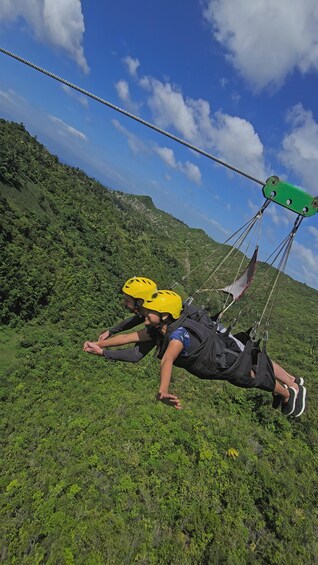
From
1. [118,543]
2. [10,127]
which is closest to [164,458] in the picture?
[118,543]

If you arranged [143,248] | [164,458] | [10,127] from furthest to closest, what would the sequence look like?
[143,248] → [10,127] → [164,458]

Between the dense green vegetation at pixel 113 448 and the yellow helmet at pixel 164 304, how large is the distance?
2757 millimetres

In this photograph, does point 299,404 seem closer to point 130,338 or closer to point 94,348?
point 130,338

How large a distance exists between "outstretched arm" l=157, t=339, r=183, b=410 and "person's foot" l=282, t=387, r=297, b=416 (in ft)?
6.62

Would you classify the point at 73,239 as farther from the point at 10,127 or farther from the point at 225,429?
the point at 225,429

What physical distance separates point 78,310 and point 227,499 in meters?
20.0

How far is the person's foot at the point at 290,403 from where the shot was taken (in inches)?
209

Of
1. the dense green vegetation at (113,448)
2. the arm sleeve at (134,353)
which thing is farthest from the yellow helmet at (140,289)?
the dense green vegetation at (113,448)

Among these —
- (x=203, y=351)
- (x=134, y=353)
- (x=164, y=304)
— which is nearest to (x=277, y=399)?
(x=203, y=351)

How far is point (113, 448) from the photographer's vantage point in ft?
49.3

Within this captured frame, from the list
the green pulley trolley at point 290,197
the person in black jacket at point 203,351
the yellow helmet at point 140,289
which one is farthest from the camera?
the yellow helmet at point 140,289

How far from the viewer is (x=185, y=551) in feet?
37.8

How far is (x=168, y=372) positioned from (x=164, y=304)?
0.95 m

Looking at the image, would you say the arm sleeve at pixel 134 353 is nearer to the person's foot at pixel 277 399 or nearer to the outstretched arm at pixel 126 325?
the outstretched arm at pixel 126 325
